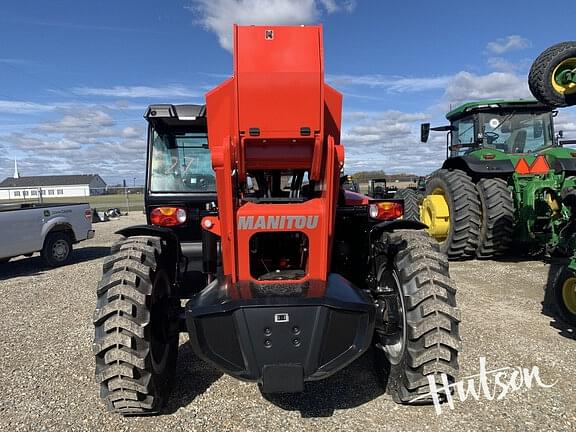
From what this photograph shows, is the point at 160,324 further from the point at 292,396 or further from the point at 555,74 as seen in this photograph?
the point at 555,74

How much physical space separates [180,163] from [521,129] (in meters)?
7.08

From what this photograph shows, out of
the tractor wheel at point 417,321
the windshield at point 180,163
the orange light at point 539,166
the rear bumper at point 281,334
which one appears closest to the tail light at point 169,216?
the rear bumper at point 281,334

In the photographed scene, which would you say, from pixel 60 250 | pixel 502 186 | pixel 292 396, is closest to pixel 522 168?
pixel 502 186

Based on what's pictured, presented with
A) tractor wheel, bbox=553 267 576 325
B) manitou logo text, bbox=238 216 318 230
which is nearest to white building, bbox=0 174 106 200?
tractor wheel, bbox=553 267 576 325

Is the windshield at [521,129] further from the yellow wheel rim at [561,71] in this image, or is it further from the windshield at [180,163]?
the windshield at [180,163]

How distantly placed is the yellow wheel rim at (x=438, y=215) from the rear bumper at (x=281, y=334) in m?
5.97

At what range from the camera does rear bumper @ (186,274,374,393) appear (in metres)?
2.55

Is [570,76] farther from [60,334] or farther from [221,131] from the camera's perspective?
[60,334]

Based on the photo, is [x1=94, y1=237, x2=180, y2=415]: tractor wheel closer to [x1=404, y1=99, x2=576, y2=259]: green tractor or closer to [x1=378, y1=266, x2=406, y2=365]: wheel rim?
[x1=378, y1=266, x2=406, y2=365]: wheel rim

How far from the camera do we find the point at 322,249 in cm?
290

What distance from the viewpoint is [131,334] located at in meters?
2.83

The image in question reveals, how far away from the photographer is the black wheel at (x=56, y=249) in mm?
9141

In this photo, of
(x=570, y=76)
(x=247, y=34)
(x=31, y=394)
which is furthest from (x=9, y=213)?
(x=570, y=76)

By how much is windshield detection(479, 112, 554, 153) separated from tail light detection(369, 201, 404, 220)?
613 cm
